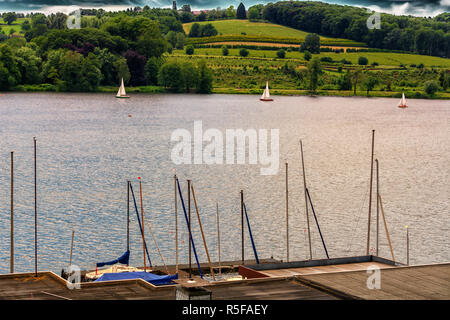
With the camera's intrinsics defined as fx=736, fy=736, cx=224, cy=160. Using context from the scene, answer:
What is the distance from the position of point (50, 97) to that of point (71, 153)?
84.7m

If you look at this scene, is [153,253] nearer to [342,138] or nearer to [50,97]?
[342,138]

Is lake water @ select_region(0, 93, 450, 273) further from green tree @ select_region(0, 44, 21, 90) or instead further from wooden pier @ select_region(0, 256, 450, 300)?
green tree @ select_region(0, 44, 21, 90)

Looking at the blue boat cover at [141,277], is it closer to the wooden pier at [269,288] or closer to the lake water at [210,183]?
the wooden pier at [269,288]

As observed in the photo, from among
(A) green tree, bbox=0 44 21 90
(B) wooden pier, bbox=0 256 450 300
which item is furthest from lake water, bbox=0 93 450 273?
(A) green tree, bbox=0 44 21 90

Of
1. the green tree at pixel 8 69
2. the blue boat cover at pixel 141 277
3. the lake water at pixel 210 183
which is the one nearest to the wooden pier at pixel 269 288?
the blue boat cover at pixel 141 277

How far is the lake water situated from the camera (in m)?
51.8

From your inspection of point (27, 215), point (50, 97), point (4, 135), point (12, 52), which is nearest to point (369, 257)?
point (27, 215)

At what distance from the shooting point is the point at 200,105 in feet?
558

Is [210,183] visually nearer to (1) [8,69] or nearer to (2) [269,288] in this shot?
(2) [269,288]
